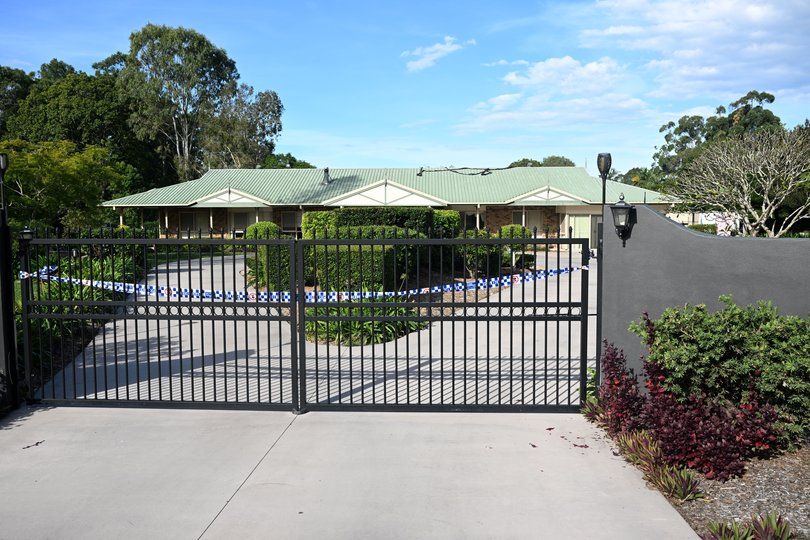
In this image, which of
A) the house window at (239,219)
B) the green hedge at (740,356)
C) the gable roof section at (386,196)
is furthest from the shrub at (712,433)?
the house window at (239,219)

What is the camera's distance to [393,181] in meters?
33.2

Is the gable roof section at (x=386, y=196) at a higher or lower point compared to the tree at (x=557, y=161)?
lower

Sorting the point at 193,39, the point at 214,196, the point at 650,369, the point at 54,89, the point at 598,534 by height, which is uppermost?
the point at 193,39

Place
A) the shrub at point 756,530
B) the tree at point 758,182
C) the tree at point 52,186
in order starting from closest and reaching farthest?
the shrub at point 756,530
the tree at point 52,186
the tree at point 758,182

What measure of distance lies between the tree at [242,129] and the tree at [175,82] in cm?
91

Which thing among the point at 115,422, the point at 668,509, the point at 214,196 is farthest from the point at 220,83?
the point at 668,509

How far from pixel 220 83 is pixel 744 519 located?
50.3m

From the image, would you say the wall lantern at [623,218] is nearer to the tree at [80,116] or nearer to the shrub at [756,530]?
the shrub at [756,530]

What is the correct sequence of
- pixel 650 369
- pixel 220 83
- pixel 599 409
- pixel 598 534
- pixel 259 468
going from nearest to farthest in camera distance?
pixel 598 534
pixel 259 468
pixel 650 369
pixel 599 409
pixel 220 83

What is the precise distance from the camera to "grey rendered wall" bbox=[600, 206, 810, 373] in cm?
579

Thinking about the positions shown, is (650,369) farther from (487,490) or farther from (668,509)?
(487,490)

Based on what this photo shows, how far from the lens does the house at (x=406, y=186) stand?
109 feet

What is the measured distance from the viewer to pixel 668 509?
14.9ft

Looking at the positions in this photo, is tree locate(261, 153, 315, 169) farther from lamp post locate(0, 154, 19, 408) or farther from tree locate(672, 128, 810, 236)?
lamp post locate(0, 154, 19, 408)
